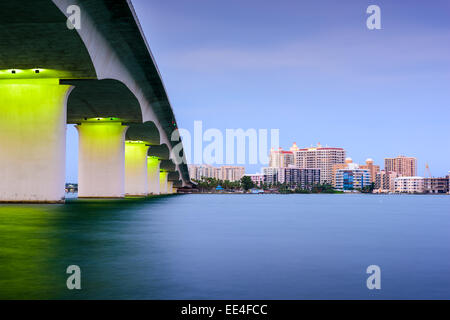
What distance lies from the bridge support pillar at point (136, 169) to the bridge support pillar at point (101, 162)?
1941 cm

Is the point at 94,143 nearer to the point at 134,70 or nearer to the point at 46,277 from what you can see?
the point at 134,70

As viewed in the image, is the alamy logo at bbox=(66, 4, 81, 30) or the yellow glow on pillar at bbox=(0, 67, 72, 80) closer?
the alamy logo at bbox=(66, 4, 81, 30)

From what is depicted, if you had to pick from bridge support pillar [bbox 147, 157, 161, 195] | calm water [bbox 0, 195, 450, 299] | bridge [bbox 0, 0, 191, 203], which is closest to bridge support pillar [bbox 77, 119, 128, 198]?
bridge [bbox 0, 0, 191, 203]

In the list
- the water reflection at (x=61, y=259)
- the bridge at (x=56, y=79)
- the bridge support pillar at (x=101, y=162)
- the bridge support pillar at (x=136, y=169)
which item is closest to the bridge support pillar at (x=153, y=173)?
the bridge support pillar at (x=136, y=169)

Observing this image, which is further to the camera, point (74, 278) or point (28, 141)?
point (28, 141)

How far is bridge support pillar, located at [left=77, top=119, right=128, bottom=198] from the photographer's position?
1861 inches

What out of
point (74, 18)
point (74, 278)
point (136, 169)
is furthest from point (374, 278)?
point (136, 169)

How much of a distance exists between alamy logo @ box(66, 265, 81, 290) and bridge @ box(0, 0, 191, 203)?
46.6ft

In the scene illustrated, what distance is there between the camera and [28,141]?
30.0 m

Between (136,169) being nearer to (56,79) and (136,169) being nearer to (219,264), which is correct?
(56,79)

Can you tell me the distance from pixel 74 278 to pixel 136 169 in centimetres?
6336

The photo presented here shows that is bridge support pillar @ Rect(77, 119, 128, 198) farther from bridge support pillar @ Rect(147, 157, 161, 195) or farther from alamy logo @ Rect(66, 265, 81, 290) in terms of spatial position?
bridge support pillar @ Rect(147, 157, 161, 195)

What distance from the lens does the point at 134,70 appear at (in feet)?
116

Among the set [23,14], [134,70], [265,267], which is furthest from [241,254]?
[134,70]
